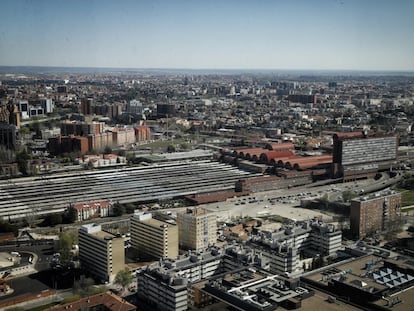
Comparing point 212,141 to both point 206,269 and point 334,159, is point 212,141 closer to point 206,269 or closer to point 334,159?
point 334,159

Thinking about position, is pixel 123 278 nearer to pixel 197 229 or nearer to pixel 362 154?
pixel 197 229

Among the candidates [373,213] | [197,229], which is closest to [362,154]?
[373,213]

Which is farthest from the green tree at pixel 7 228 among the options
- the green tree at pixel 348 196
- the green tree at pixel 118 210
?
the green tree at pixel 348 196

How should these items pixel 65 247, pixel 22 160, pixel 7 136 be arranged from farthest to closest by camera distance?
pixel 7 136 < pixel 22 160 < pixel 65 247

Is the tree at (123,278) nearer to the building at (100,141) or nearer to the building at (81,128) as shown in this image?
the building at (100,141)

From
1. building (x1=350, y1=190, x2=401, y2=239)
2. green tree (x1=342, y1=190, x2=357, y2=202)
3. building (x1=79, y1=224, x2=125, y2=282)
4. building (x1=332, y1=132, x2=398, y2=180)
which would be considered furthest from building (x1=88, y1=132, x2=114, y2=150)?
building (x1=350, y1=190, x2=401, y2=239)

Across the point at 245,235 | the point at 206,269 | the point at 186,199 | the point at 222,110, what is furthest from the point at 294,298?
the point at 222,110
